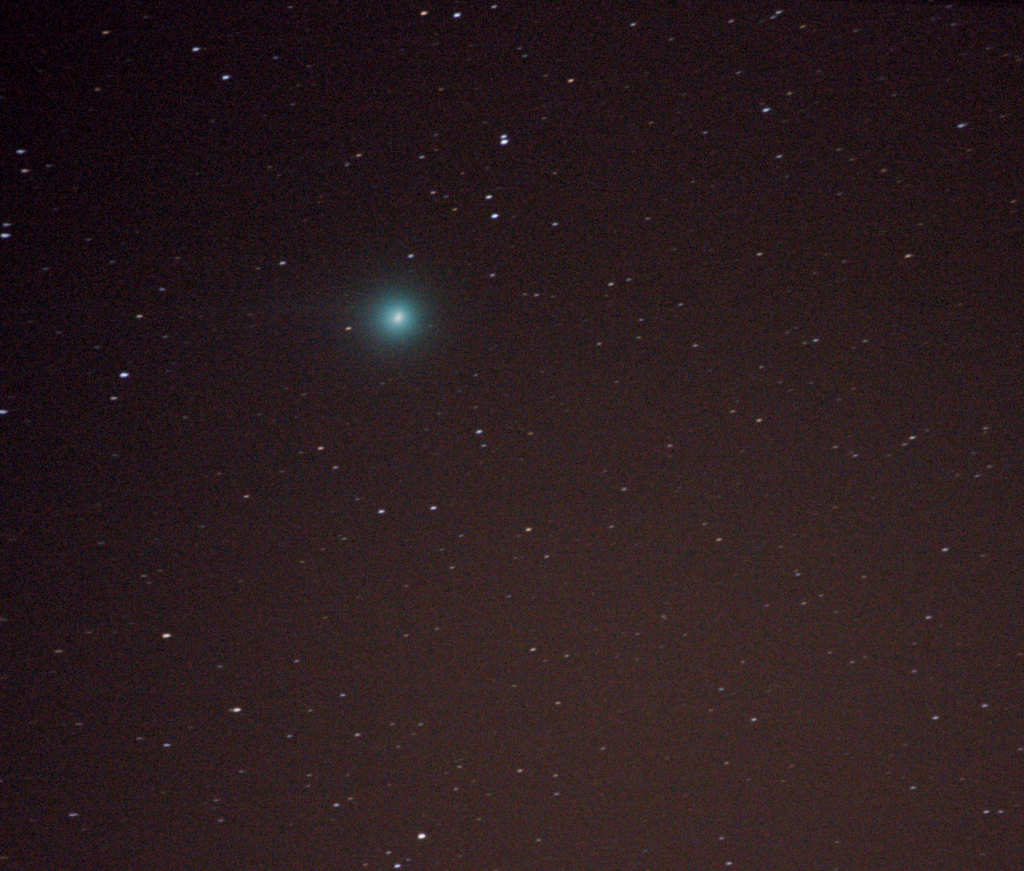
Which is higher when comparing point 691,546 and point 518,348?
point 518,348

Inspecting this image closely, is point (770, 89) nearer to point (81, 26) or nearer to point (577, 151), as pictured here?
point (577, 151)

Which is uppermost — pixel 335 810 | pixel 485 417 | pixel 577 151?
pixel 577 151

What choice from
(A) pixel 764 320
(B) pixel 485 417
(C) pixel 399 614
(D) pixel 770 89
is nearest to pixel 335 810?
(C) pixel 399 614

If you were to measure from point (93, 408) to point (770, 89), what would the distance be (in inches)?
15.9

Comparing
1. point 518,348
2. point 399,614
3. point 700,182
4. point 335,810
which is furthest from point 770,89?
point 335,810

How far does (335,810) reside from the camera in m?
0.52

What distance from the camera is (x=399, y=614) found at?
0.53 m

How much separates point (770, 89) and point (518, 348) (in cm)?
20

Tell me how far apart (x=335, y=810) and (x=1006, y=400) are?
44 cm

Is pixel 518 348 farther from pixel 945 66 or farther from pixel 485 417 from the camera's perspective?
pixel 945 66

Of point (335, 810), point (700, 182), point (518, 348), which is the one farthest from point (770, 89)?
point (335, 810)

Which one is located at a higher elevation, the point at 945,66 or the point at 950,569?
the point at 945,66

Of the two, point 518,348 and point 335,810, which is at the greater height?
point 518,348

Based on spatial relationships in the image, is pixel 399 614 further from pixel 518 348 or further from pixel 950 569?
pixel 950 569
